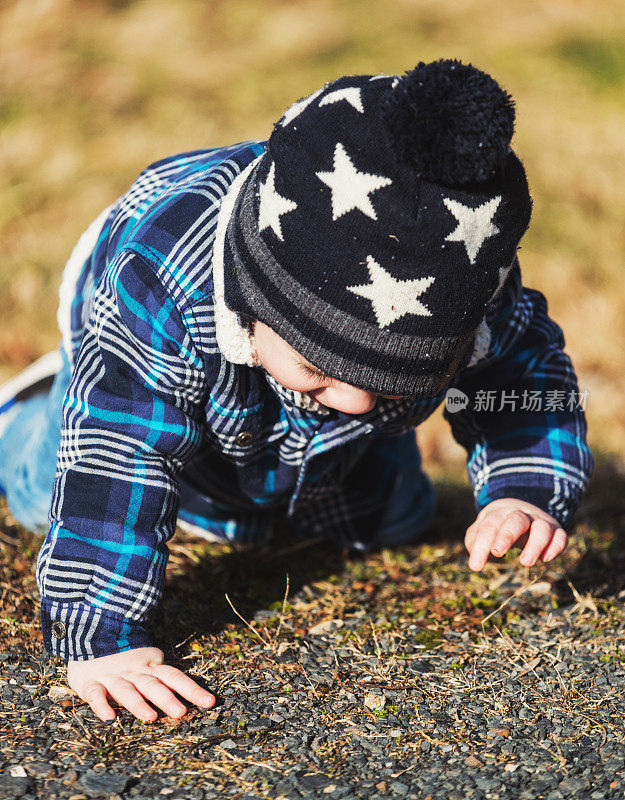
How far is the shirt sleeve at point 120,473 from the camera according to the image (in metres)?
1.91

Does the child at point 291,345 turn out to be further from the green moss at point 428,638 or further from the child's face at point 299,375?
the green moss at point 428,638

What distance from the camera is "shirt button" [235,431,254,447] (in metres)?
2.13

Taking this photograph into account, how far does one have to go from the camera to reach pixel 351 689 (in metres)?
1.88

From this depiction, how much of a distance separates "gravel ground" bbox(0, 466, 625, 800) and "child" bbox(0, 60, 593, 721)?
113 millimetres

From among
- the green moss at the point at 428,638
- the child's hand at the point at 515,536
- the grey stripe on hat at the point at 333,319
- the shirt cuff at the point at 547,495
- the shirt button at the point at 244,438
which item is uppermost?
the grey stripe on hat at the point at 333,319

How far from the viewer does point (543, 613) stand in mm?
2281

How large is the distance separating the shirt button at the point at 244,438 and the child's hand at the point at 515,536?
22.1 inches

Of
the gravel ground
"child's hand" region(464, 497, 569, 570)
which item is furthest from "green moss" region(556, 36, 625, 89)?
"child's hand" region(464, 497, 569, 570)

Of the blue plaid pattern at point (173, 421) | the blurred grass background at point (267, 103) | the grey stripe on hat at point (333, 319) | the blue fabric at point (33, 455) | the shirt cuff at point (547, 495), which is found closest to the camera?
the grey stripe on hat at point (333, 319)

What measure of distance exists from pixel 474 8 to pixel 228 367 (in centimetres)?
805

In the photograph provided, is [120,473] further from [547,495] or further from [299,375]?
[547,495]

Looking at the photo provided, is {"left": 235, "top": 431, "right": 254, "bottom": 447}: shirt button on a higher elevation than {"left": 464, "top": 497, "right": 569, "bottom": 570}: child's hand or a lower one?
lower

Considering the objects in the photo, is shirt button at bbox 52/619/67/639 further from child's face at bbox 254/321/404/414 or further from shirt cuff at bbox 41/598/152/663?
child's face at bbox 254/321/404/414

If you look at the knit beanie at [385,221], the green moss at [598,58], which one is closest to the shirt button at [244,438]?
the knit beanie at [385,221]
